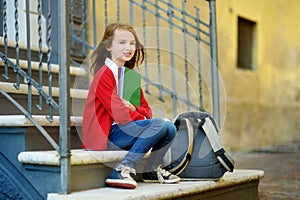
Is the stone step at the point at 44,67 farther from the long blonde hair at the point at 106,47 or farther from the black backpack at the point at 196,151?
the black backpack at the point at 196,151

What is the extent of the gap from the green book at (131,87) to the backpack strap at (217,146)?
1.14 feet

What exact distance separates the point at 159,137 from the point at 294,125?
645 centimetres

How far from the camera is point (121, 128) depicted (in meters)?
2.21

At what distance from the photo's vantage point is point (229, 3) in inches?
A: 254

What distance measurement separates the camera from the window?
6943 mm

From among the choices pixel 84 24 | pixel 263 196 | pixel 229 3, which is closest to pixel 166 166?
pixel 263 196

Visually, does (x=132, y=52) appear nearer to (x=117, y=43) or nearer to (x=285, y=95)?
(x=117, y=43)

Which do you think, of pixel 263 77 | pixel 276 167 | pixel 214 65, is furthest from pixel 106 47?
pixel 263 77

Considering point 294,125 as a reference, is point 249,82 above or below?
above

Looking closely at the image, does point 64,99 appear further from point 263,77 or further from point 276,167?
point 263,77

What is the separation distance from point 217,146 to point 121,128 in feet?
1.47

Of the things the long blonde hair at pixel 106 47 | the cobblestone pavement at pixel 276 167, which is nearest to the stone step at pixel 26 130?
the long blonde hair at pixel 106 47

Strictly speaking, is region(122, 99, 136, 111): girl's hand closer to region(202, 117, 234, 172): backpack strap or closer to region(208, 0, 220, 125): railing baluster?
region(202, 117, 234, 172): backpack strap

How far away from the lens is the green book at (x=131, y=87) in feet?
7.67
